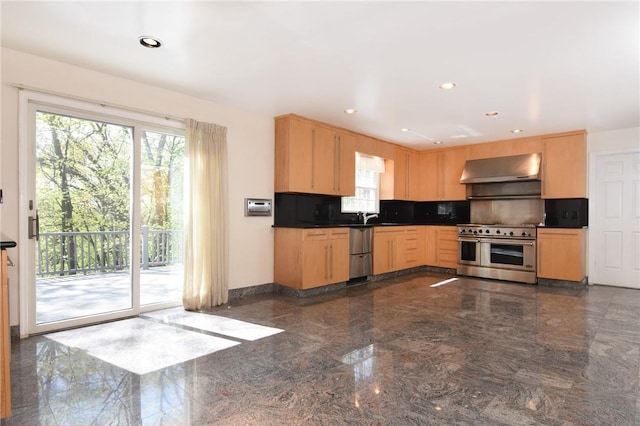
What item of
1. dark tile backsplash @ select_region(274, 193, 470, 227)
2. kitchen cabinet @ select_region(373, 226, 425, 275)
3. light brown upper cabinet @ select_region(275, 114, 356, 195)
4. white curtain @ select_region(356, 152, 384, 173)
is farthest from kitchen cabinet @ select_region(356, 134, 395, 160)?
kitchen cabinet @ select_region(373, 226, 425, 275)

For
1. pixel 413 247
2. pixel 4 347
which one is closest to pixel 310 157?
pixel 413 247

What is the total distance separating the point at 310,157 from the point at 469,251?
3544mm

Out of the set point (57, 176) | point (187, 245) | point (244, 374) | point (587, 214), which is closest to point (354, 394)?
point (244, 374)

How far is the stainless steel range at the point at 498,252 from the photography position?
582cm

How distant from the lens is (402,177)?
277 inches

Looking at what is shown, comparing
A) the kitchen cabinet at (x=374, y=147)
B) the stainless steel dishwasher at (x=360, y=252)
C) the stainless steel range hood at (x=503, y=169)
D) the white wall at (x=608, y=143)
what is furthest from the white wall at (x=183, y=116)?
the white wall at (x=608, y=143)

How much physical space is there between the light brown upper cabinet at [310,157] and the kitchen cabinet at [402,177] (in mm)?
1413

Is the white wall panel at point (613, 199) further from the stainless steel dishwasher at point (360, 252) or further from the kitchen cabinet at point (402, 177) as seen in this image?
the stainless steel dishwasher at point (360, 252)

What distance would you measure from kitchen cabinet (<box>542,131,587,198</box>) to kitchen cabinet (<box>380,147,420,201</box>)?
2.28 m

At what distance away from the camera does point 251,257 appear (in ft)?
15.9

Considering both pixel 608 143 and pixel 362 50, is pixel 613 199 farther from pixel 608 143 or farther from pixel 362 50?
pixel 362 50

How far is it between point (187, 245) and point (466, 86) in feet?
11.6

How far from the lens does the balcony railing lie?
3326 mm

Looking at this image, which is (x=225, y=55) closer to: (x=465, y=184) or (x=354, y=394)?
(x=354, y=394)
